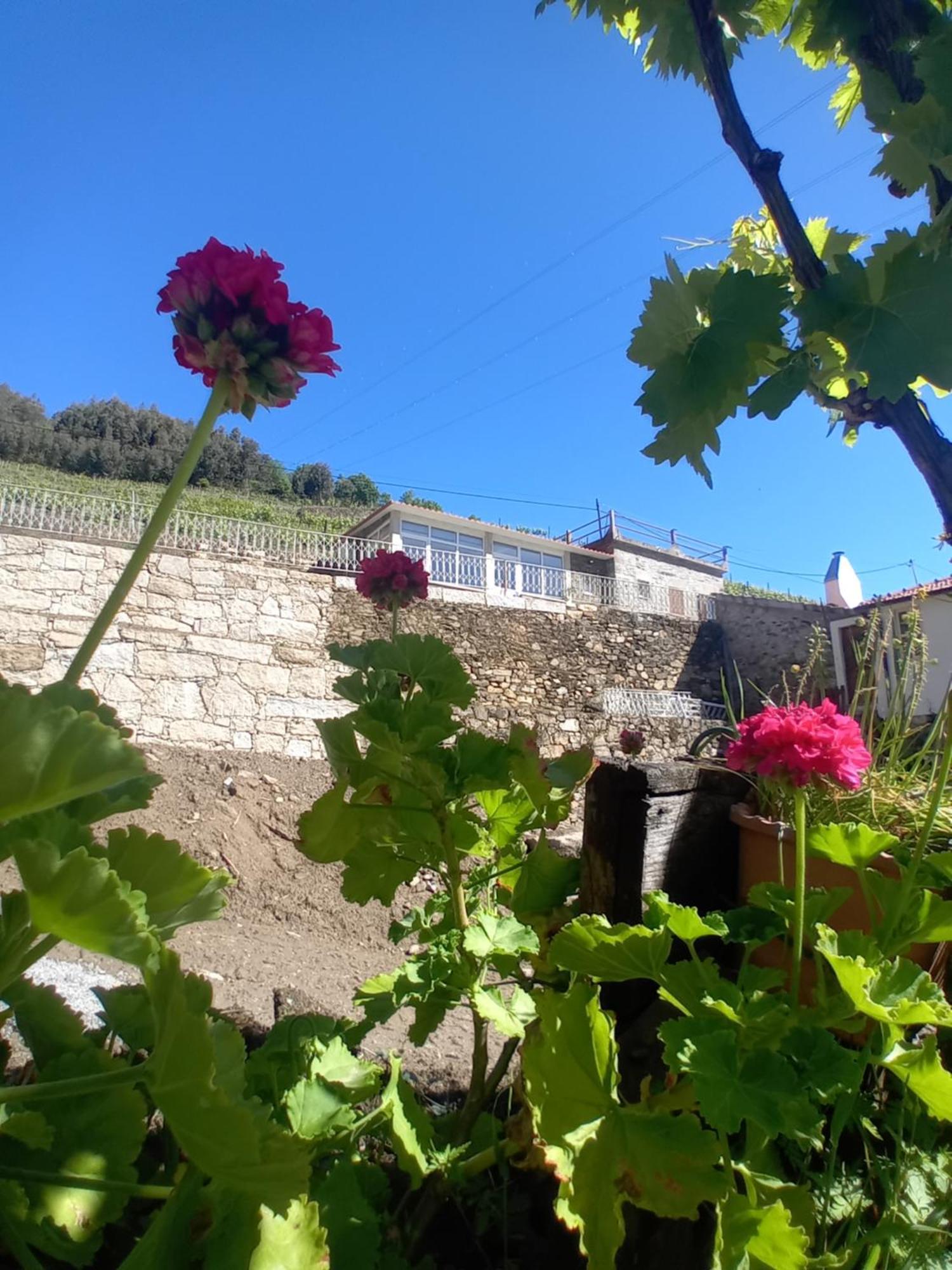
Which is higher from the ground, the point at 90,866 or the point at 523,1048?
the point at 90,866

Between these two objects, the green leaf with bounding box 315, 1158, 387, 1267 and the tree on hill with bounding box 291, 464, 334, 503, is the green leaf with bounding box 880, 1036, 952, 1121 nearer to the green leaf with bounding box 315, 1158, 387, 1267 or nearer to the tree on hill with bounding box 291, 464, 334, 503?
the green leaf with bounding box 315, 1158, 387, 1267

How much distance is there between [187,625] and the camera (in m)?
6.71

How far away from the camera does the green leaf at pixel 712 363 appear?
79cm

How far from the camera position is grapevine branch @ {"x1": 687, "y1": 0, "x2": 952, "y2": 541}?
77 centimetres

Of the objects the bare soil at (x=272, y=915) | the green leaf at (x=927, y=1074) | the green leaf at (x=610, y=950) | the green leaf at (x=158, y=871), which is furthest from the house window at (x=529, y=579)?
the green leaf at (x=158, y=871)

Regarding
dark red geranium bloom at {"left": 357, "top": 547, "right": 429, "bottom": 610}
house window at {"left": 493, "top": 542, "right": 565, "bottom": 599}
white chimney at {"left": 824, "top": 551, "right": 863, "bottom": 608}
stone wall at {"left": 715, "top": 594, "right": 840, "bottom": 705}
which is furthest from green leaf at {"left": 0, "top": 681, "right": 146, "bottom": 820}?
stone wall at {"left": 715, "top": 594, "right": 840, "bottom": 705}

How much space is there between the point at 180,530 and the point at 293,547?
1449 millimetres

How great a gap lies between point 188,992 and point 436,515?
16.8 meters

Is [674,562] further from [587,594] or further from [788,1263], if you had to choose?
[788,1263]

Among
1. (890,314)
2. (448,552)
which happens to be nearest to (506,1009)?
(890,314)

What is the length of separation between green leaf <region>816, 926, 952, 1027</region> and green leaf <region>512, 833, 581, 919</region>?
0.43m

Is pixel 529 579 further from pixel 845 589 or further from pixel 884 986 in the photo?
pixel 884 986

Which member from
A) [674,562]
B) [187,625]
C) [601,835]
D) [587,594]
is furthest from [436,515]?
[601,835]

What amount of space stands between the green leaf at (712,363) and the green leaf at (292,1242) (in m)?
0.83
